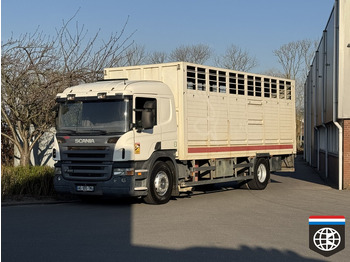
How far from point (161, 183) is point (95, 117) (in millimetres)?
2425

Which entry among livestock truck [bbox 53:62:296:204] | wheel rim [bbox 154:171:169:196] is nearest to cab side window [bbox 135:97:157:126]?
livestock truck [bbox 53:62:296:204]

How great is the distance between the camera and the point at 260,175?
18875 millimetres

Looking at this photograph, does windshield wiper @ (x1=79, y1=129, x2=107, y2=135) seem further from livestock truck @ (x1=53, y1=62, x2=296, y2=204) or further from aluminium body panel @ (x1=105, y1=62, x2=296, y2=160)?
aluminium body panel @ (x1=105, y1=62, x2=296, y2=160)

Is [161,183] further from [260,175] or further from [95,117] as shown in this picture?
[260,175]

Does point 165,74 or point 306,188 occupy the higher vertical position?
point 165,74

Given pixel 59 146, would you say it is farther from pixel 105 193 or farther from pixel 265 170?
pixel 265 170

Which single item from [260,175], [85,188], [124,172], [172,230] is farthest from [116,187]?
[260,175]

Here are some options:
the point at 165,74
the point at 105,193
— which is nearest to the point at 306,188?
the point at 165,74

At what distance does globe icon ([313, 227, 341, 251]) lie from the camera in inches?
296

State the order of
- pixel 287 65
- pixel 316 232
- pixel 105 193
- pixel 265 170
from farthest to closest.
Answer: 1. pixel 287 65
2. pixel 265 170
3. pixel 105 193
4. pixel 316 232

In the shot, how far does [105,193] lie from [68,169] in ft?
3.90

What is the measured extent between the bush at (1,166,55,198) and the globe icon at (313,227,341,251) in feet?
31.0

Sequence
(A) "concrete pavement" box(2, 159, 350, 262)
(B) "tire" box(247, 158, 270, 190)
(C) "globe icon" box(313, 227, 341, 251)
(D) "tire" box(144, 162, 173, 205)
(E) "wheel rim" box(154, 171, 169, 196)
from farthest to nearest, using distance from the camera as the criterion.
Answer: (B) "tire" box(247, 158, 270, 190) → (E) "wheel rim" box(154, 171, 169, 196) → (D) "tire" box(144, 162, 173, 205) → (A) "concrete pavement" box(2, 159, 350, 262) → (C) "globe icon" box(313, 227, 341, 251)

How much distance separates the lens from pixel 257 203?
14.7m
